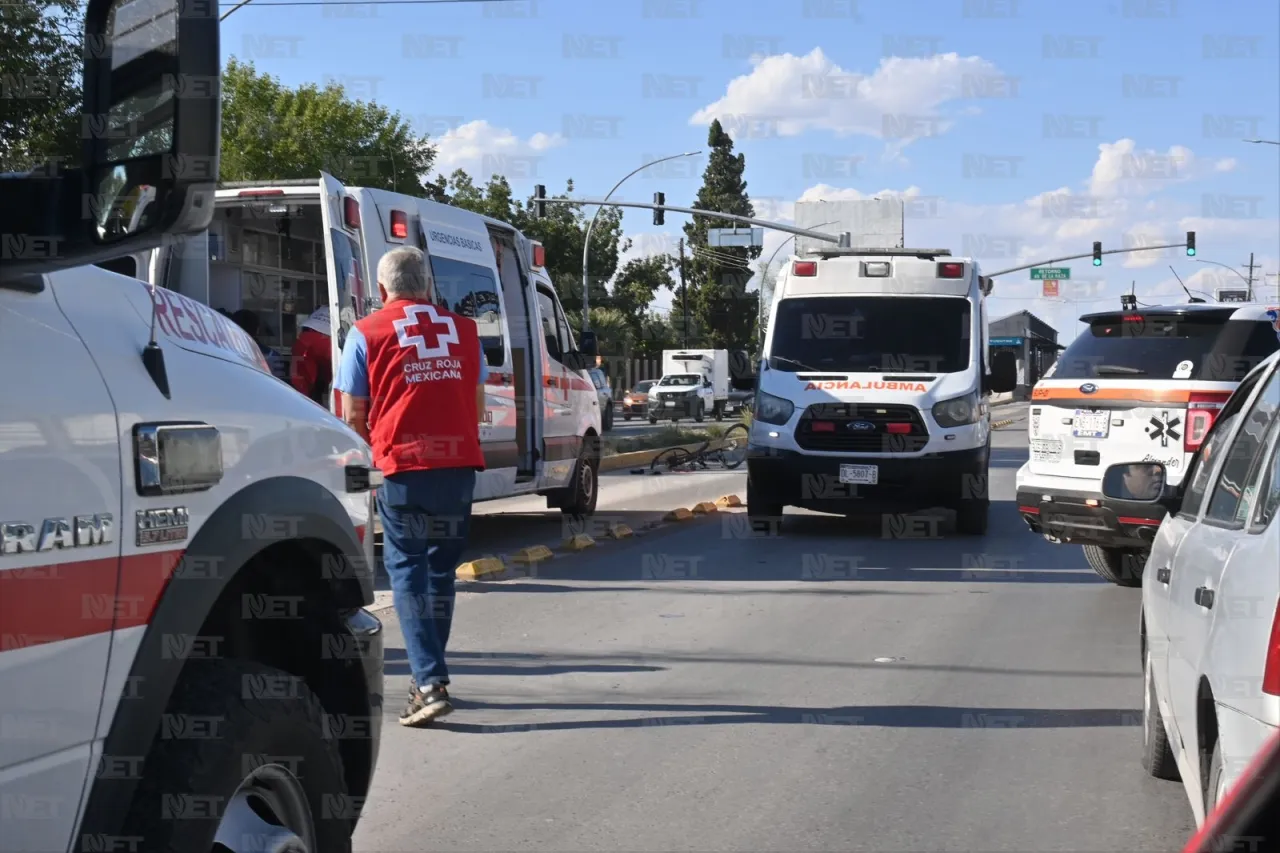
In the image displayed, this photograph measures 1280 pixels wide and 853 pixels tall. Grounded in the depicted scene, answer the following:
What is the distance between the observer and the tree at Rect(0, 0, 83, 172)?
2.43m

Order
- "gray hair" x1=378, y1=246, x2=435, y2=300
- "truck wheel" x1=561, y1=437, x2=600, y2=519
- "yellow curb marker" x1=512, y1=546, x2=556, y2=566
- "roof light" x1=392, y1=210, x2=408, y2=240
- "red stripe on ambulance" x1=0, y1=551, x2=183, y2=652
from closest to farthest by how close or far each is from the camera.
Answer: "red stripe on ambulance" x1=0, y1=551, x2=183, y2=652 < "gray hair" x1=378, y1=246, x2=435, y2=300 < "roof light" x1=392, y1=210, x2=408, y2=240 < "yellow curb marker" x1=512, y1=546, x2=556, y2=566 < "truck wheel" x1=561, y1=437, x2=600, y2=519

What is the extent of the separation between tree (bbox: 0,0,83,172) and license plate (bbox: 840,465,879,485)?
10.1m

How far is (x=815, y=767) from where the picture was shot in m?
5.34

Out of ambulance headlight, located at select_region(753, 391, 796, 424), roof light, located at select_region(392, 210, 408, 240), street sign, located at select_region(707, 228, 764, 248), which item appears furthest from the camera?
street sign, located at select_region(707, 228, 764, 248)

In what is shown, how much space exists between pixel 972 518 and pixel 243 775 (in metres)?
10.6

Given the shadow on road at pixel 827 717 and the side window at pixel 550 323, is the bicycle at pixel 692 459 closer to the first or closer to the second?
the side window at pixel 550 323

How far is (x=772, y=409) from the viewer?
12633 mm

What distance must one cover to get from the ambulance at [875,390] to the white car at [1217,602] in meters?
6.87

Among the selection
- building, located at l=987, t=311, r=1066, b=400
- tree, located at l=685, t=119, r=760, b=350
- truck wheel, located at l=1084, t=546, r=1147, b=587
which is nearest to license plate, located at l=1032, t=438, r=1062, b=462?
truck wheel, located at l=1084, t=546, r=1147, b=587

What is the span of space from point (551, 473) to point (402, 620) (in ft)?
22.6

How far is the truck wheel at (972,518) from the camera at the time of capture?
41.1 feet

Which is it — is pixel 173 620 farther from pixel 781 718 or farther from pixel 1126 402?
pixel 1126 402

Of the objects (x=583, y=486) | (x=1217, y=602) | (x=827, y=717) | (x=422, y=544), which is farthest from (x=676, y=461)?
(x=1217, y=602)

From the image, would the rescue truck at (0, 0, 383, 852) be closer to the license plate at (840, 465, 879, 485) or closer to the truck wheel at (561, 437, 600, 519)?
the license plate at (840, 465, 879, 485)
